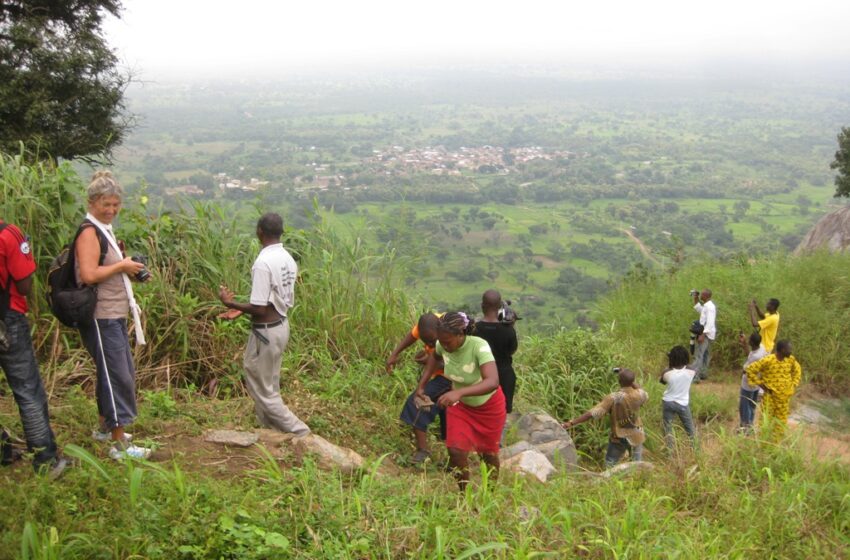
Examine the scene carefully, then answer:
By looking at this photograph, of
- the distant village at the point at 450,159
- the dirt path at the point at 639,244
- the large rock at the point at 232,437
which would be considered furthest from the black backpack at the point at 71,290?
the dirt path at the point at 639,244

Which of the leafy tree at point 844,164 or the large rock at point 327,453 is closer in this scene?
the large rock at point 327,453

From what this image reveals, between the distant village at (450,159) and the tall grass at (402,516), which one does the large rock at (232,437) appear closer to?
the tall grass at (402,516)

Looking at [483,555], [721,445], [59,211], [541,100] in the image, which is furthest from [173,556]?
[541,100]

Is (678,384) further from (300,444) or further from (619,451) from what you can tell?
(300,444)

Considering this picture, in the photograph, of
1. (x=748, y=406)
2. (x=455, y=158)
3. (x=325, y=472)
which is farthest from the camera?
(x=455, y=158)

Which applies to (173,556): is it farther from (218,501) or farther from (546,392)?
(546,392)

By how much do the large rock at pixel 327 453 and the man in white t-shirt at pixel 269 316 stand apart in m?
0.13

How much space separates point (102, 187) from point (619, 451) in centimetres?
410

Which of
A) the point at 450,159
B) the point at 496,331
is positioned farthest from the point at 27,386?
the point at 450,159

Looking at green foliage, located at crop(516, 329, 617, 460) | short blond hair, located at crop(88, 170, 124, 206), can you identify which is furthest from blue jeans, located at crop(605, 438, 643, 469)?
short blond hair, located at crop(88, 170, 124, 206)

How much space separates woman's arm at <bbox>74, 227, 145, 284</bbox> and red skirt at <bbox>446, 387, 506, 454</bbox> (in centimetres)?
204

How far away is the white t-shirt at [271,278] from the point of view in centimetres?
382

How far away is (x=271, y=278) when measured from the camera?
12.6 ft

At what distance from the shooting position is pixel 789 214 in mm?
39688
